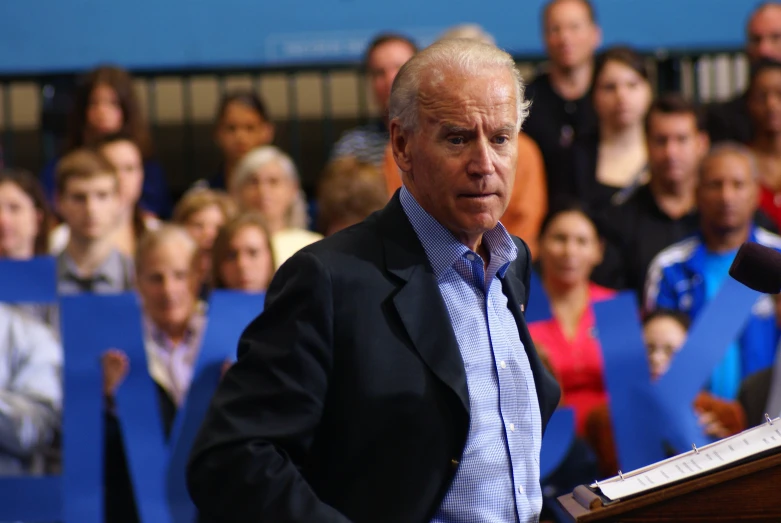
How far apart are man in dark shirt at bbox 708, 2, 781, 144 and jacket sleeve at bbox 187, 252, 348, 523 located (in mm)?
4921

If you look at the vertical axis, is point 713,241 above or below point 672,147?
below

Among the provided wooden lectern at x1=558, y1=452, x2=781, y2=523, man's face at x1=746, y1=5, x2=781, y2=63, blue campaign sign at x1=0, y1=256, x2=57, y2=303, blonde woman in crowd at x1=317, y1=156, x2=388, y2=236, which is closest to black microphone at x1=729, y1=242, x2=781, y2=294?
wooden lectern at x1=558, y1=452, x2=781, y2=523

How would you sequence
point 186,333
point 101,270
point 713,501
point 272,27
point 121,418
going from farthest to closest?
point 272,27 < point 101,270 < point 186,333 < point 121,418 < point 713,501

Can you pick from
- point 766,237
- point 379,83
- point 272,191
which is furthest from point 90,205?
point 766,237

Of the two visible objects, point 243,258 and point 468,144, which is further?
point 243,258

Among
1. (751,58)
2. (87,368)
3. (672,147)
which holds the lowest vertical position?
(87,368)

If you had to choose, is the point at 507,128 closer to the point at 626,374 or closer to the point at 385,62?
the point at 626,374

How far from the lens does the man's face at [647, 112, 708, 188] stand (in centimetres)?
622

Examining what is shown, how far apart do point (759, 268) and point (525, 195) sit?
3.68 m

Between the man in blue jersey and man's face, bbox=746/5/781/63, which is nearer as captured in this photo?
the man in blue jersey

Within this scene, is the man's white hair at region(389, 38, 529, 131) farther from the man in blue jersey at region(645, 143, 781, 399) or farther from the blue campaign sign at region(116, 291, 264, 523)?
the man in blue jersey at region(645, 143, 781, 399)

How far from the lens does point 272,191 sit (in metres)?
6.23

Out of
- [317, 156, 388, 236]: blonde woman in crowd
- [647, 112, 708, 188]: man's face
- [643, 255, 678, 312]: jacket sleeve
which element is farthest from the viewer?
[647, 112, 708, 188]: man's face

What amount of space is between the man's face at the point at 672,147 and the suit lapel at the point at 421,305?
3910 millimetres
